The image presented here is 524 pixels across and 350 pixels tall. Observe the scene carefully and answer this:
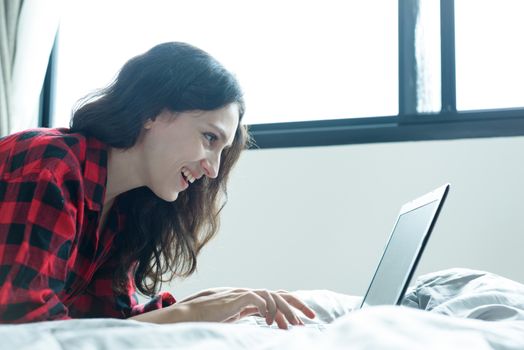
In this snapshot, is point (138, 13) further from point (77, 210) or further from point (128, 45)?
point (77, 210)

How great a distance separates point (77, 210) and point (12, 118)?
144cm

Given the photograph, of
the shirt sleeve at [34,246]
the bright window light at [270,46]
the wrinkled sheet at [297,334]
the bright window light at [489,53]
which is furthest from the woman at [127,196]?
the bright window light at [489,53]

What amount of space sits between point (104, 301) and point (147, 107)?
1.45ft

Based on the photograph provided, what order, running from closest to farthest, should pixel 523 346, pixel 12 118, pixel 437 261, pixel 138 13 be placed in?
1. pixel 523 346
2. pixel 437 261
3. pixel 12 118
4. pixel 138 13

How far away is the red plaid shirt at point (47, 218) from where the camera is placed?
1054 millimetres

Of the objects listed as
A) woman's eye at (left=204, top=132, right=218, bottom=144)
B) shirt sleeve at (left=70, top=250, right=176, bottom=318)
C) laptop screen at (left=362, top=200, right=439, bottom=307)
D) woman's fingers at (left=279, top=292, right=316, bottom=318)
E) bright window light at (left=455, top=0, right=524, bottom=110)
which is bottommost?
shirt sleeve at (left=70, top=250, right=176, bottom=318)

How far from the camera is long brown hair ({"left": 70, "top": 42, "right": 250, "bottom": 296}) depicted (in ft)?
4.51

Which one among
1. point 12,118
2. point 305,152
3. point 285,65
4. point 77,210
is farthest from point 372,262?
point 12,118

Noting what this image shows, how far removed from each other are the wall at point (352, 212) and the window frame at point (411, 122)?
0.12 feet

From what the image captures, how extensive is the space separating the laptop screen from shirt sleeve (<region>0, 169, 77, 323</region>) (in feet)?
1.68

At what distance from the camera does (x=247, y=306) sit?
→ 121 centimetres

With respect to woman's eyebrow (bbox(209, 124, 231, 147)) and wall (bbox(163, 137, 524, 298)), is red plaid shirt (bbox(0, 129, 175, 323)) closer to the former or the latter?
woman's eyebrow (bbox(209, 124, 231, 147))

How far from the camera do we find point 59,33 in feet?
9.21

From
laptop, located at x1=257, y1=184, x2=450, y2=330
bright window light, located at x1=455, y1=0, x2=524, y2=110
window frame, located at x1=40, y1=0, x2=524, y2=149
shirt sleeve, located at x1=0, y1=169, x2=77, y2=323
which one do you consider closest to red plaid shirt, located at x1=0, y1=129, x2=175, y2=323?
shirt sleeve, located at x1=0, y1=169, x2=77, y2=323
